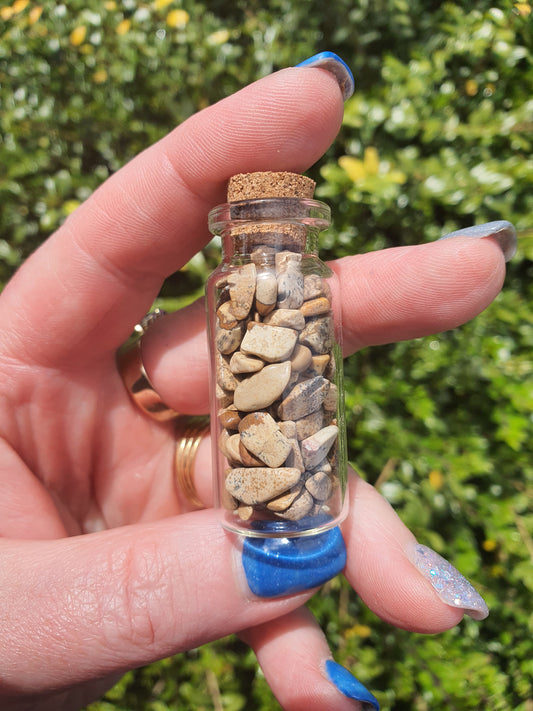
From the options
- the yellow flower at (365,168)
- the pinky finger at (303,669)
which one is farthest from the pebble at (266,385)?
the yellow flower at (365,168)

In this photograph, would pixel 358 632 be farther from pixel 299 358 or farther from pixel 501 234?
pixel 501 234

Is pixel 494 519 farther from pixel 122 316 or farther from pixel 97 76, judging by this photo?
pixel 97 76

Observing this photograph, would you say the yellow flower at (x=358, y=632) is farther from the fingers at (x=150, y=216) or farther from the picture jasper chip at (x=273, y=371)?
the fingers at (x=150, y=216)

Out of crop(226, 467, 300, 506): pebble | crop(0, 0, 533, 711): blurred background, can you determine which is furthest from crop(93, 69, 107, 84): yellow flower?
crop(226, 467, 300, 506): pebble

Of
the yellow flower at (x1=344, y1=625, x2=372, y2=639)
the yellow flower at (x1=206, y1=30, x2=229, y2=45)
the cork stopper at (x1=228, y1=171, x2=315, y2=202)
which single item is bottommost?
the yellow flower at (x1=344, y1=625, x2=372, y2=639)

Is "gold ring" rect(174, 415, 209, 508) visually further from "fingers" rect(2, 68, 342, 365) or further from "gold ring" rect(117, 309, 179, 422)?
"fingers" rect(2, 68, 342, 365)

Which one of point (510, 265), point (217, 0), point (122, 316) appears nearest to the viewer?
point (122, 316)

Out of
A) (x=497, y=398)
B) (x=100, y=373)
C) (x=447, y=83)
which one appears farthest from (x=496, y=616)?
(x=447, y=83)
